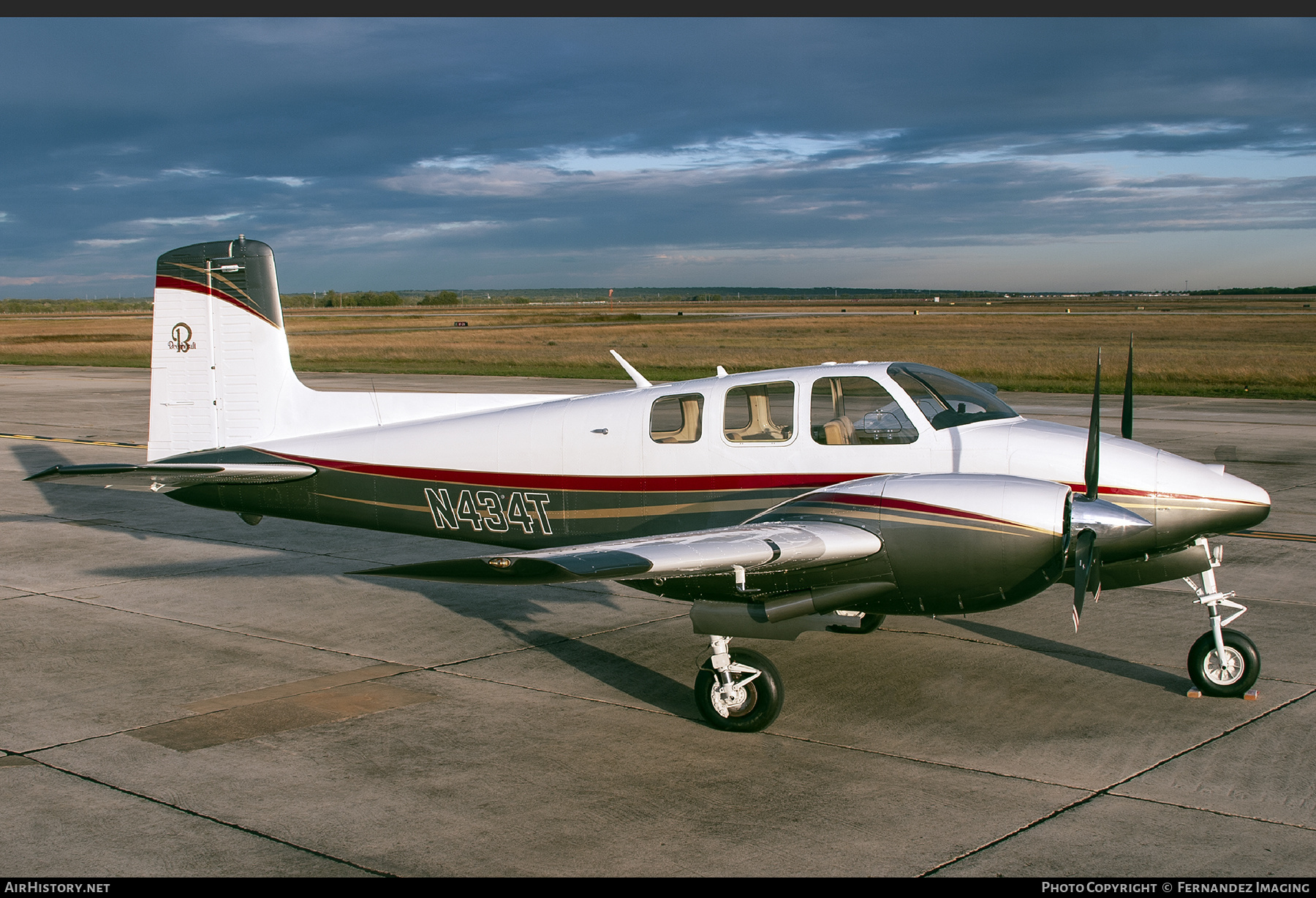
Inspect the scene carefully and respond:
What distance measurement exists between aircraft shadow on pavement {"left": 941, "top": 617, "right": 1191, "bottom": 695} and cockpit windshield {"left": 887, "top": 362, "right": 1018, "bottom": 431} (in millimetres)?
2134

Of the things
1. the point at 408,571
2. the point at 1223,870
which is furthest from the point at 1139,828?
the point at 408,571

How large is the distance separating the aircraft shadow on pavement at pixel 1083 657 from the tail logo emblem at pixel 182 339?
828 cm

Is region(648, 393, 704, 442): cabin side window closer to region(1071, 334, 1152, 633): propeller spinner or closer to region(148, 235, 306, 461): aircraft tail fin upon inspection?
region(1071, 334, 1152, 633): propeller spinner

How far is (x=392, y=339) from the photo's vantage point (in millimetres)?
74312

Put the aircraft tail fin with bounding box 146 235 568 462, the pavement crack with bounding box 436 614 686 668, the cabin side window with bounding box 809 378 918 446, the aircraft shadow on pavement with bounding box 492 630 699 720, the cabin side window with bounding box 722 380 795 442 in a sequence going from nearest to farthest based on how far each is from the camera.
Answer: the aircraft shadow on pavement with bounding box 492 630 699 720, the cabin side window with bounding box 809 378 918 446, the cabin side window with bounding box 722 380 795 442, the pavement crack with bounding box 436 614 686 668, the aircraft tail fin with bounding box 146 235 568 462

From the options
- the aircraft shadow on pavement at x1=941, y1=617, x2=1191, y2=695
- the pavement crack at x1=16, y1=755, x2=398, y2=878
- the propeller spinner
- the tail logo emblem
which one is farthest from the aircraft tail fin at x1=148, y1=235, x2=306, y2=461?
the propeller spinner

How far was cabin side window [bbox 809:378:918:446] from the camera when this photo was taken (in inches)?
335

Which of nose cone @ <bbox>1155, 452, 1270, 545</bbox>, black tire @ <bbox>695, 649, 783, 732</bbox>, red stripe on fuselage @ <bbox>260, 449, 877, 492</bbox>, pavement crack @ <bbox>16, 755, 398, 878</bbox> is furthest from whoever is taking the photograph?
red stripe on fuselage @ <bbox>260, 449, 877, 492</bbox>

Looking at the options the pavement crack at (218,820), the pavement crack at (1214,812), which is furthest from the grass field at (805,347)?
the pavement crack at (218,820)

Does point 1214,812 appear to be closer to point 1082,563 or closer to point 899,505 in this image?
point 1082,563

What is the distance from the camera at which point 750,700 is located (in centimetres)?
747

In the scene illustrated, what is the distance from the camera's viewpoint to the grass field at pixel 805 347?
132 feet
